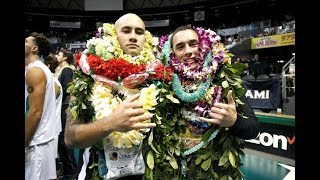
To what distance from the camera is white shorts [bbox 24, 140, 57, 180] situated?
218 cm

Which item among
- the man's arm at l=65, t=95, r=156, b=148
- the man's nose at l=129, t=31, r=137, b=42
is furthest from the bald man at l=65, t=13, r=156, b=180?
the man's nose at l=129, t=31, r=137, b=42

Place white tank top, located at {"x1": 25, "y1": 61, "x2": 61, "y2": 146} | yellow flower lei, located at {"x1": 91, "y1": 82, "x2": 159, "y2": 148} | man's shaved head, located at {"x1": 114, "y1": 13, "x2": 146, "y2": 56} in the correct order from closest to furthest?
yellow flower lei, located at {"x1": 91, "y1": 82, "x2": 159, "y2": 148}
man's shaved head, located at {"x1": 114, "y1": 13, "x2": 146, "y2": 56}
white tank top, located at {"x1": 25, "y1": 61, "x2": 61, "y2": 146}

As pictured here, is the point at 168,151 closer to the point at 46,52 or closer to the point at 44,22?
the point at 46,52

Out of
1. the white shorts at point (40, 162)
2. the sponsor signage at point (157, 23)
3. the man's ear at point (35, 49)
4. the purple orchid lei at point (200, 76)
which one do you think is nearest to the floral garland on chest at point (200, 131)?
the purple orchid lei at point (200, 76)

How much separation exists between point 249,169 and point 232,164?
95.2 inches

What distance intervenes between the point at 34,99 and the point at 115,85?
2.92ft

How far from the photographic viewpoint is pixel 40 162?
7.32 feet

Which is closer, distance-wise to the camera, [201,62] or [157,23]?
[201,62]

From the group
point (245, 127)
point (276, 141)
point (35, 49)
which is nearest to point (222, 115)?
point (245, 127)

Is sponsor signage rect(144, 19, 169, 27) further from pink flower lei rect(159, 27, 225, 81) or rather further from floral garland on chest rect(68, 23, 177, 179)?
floral garland on chest rect(68, 23, 177, 179)

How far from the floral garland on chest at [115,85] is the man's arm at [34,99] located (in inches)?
27.0

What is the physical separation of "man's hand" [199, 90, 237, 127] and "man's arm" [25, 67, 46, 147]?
115 centimetres

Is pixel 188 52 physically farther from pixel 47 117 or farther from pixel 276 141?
pixel 276 141
